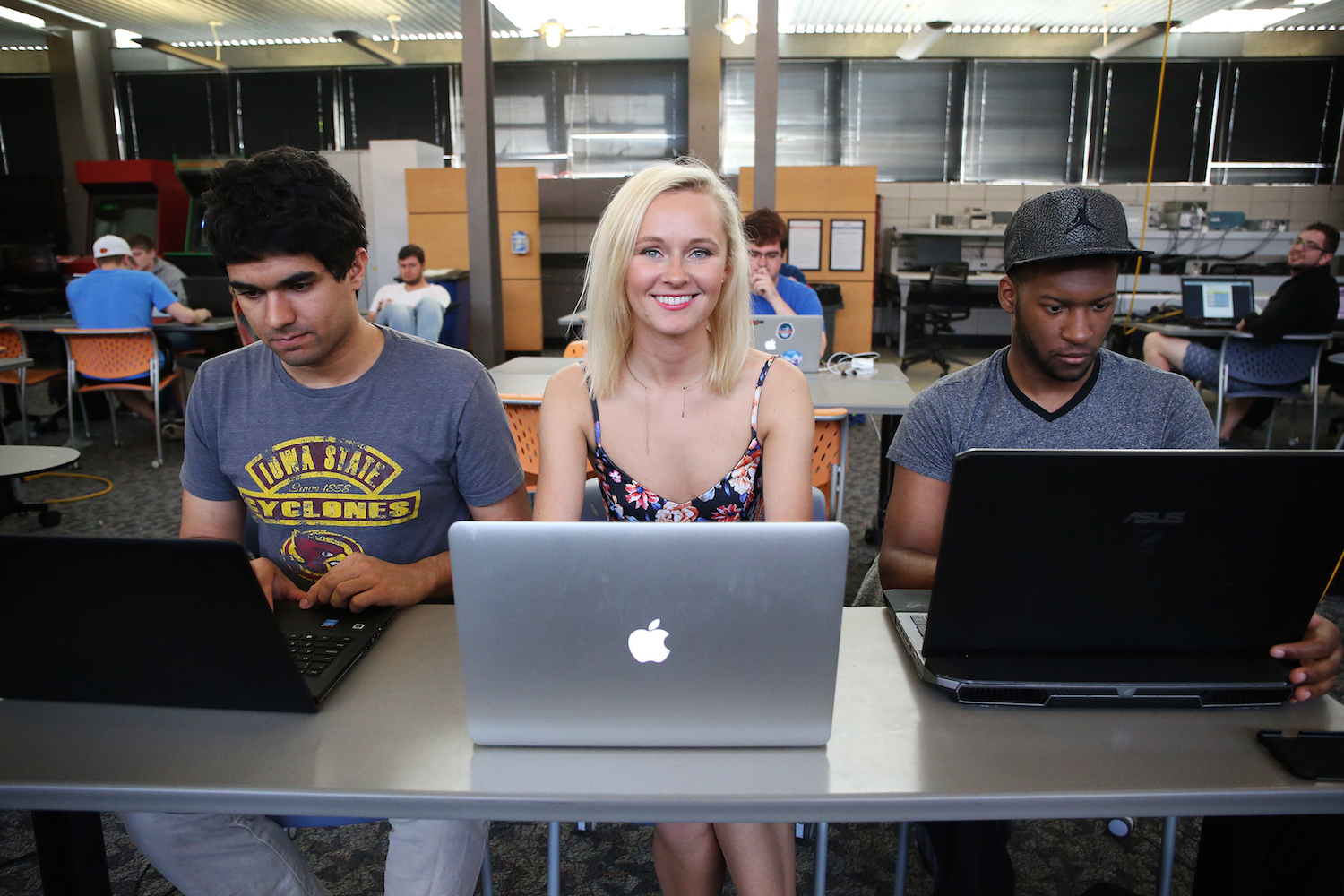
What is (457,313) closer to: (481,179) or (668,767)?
(481,179)

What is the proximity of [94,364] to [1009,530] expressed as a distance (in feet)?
17.7

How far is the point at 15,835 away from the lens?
1.74m

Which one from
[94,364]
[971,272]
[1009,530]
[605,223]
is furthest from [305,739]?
[971,272]

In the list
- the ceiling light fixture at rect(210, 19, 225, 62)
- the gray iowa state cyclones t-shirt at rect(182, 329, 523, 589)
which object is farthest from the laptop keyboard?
the ceiling light fixture at rect(210, 19, 225, 62)

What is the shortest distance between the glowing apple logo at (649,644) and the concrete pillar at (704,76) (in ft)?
26.7

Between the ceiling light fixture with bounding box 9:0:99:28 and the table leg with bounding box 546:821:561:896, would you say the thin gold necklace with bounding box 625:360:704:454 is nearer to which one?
the table leg with bounding box 546:821:561:896

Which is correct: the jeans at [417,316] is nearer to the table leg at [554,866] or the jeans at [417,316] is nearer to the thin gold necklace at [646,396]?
the thin gold necklace at [646,396]

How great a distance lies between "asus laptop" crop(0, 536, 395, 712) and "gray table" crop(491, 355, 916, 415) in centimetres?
164

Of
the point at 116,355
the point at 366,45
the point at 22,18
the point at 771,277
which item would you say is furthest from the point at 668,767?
the point at 22,18

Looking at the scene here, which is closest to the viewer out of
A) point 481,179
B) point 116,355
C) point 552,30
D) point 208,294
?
point 116,355

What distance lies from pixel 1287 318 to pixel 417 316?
18.5ft

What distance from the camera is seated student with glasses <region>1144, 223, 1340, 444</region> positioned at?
4562 mm

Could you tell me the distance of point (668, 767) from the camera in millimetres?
759

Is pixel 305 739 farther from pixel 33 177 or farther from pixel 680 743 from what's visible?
pixel 33 177
